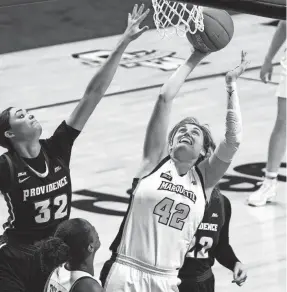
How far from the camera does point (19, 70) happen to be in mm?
12281

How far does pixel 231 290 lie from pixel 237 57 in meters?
6.27

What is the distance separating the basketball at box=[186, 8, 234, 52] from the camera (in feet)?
18.9

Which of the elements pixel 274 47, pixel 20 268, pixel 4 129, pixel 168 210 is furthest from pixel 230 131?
pixel 274 47

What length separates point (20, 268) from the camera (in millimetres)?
5594

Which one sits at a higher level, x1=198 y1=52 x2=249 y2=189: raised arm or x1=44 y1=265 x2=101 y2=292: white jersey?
x1=198 y1=52 x2=249 y2=189: raised arm

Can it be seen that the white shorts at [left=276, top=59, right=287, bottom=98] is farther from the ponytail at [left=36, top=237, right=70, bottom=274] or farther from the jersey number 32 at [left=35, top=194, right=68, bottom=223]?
the ponytail at [left=36, top=237, right=70, bottom=274]

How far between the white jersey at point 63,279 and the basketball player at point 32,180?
0.98m

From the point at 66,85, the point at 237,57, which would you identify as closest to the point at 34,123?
the point at 66,85

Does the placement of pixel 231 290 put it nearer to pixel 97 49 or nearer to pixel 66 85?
pixel 66 85

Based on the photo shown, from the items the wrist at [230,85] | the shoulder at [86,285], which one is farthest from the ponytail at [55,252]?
the wrist at [230,85]

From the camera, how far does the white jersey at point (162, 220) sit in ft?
17.1

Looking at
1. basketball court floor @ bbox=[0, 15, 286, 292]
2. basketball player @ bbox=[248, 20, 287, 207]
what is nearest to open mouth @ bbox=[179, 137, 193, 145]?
basketball court floor @ bbox=[0, 15, 286, 292]

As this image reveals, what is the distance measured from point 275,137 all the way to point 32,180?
3.25 metres

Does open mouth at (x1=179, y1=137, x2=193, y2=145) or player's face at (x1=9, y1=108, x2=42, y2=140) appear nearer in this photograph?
open mouth at (x1=179, y1=137, x2=193, y2=145)
